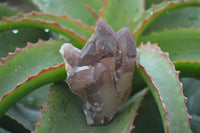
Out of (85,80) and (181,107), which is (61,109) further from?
(181,107)

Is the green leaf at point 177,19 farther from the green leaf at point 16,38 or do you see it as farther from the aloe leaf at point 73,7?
the green leaf at point 16,38

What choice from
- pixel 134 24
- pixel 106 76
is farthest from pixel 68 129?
pixel 134 24

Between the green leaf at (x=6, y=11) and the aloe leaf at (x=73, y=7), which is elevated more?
the green leaf at (x=6, y=11)

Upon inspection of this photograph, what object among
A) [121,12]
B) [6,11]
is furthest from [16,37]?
[121,12]

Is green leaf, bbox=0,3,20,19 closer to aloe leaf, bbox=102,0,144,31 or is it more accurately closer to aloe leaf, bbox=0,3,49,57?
aloe leaf, bbox=0,3,49,57

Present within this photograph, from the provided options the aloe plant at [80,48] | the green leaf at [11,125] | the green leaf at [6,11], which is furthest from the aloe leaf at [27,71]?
the green leaf at [6,11]

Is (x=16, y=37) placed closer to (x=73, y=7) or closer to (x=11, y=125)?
(x=73, y=7)

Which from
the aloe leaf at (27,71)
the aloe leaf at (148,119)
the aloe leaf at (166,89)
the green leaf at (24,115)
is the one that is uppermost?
the aloe leaf at (27,71)

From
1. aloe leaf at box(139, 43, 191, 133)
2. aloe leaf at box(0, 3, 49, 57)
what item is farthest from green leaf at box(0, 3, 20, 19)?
aloe leaf at box(139, 43, 191, 133)
